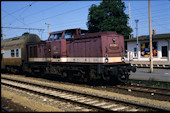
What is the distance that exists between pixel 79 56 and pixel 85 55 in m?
0.54

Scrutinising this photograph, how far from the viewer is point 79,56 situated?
11984mm

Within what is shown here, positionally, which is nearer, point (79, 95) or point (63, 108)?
point (63, 108)

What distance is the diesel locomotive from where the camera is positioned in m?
10.8

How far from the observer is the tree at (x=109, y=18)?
117 feet

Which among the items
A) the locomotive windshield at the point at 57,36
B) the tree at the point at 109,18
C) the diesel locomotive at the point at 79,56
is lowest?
the diesel locomotive at the point at 79,56

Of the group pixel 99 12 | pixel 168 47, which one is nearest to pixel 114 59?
pixel 168 47

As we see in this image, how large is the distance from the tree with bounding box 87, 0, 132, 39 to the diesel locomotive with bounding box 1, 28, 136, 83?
21.6m

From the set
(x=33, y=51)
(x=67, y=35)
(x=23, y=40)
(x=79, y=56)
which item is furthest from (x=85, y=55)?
(x=23, y=40)

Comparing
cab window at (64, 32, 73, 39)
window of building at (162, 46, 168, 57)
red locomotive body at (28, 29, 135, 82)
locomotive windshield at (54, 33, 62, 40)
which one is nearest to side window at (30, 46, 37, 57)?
red locomotive body at (28, 29, 135, 82)

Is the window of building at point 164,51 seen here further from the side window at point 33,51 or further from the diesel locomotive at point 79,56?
the side window at point 33,51

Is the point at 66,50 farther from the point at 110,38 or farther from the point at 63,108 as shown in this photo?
the point at 63,108

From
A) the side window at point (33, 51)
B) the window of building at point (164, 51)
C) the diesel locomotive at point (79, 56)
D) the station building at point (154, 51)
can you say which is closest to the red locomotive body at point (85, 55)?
the diesel locomotive at point (79, 56)

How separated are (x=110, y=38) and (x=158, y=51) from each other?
19.4 m

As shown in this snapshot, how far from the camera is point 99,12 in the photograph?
1443 inches
